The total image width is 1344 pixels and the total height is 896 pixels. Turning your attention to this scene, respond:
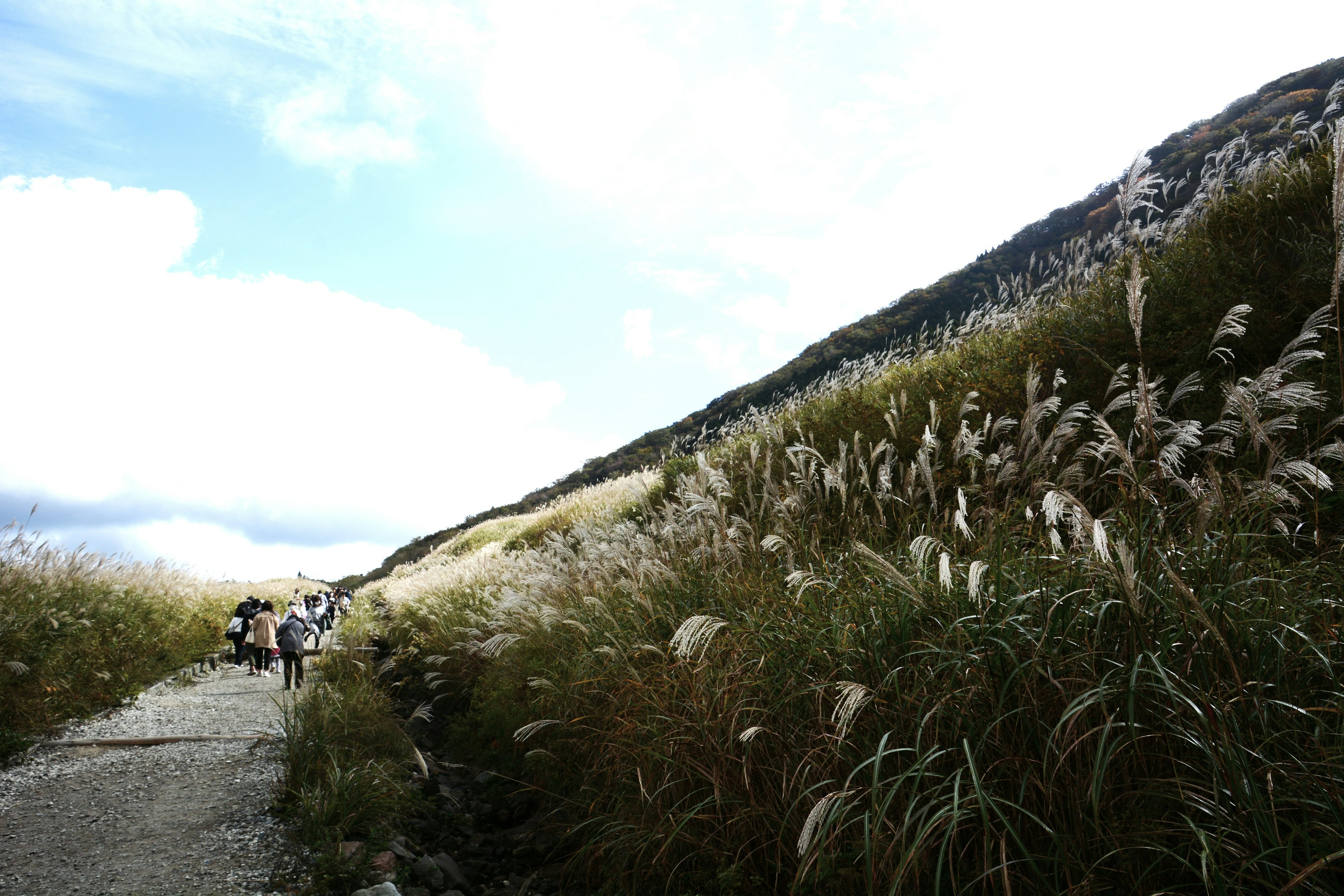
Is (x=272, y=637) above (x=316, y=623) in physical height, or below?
above

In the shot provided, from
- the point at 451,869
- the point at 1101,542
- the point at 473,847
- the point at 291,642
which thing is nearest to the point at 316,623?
the point at 291,642

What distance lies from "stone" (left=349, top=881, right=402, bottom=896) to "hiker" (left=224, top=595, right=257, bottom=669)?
11615mm

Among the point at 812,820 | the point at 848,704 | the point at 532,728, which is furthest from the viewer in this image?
the point at 532,728

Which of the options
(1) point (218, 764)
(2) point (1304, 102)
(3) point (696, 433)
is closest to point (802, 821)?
(1) point (218, 764)

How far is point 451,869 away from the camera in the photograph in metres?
4.19

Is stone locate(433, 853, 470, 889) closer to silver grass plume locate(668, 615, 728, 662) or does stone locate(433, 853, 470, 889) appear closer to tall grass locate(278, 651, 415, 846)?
tall grass locate(278, 651, 415, 846)

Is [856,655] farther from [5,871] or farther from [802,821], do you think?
[5,871]

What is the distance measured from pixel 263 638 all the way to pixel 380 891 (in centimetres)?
997

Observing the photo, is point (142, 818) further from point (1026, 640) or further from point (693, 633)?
point (1026, 640)

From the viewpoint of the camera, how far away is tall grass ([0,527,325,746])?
22.1 ft

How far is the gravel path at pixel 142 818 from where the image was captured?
3777 mm

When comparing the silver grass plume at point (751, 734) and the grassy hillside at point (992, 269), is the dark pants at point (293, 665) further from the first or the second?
the silver grass plume at point (751, 734)

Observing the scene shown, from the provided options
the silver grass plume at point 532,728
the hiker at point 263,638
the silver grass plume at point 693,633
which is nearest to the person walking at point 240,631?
the hiker at point 263,638

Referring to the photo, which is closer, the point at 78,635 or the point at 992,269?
the point at 78,635
